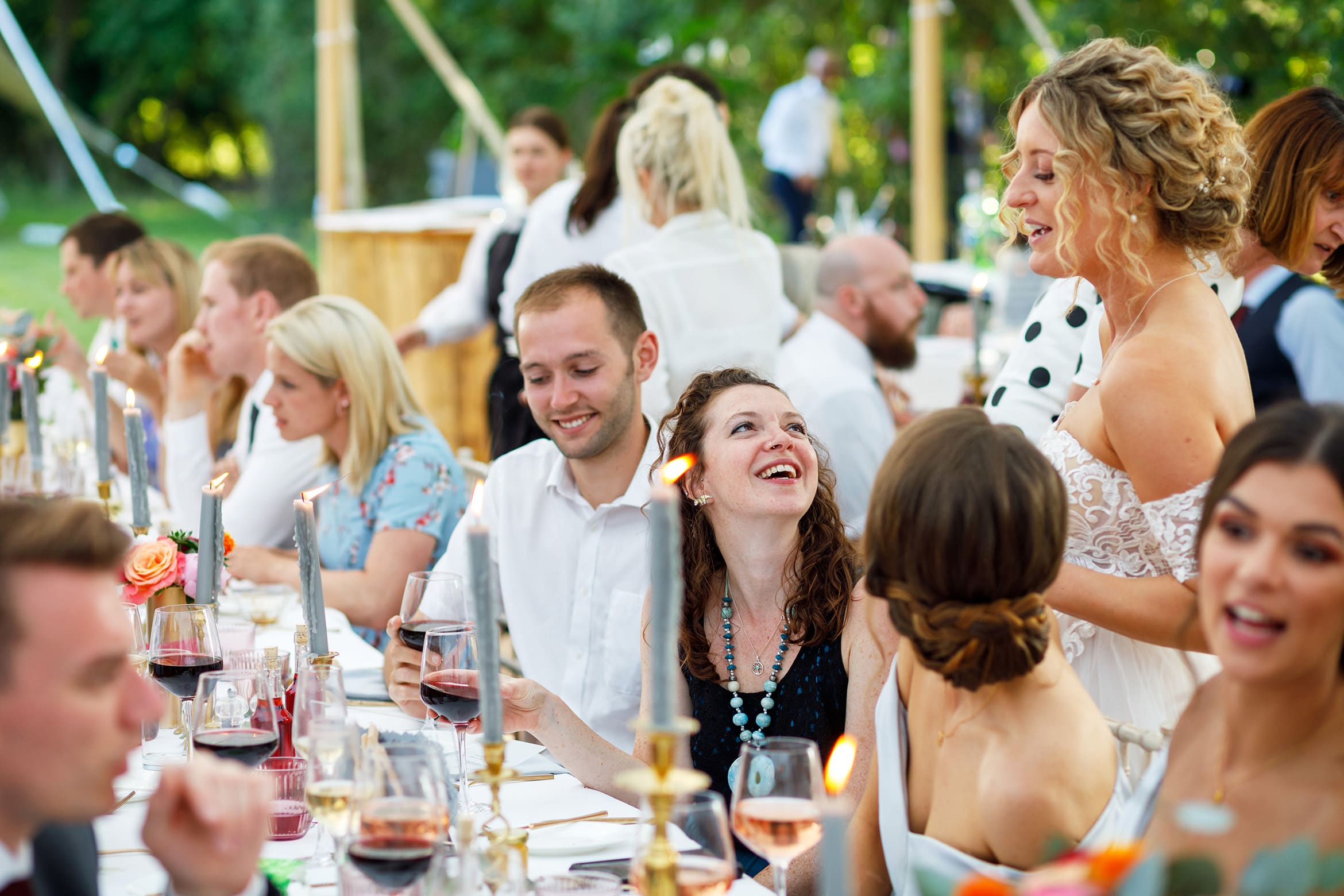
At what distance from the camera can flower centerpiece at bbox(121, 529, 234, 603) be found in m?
2.46

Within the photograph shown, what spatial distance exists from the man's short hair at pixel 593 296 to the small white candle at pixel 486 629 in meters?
1.68

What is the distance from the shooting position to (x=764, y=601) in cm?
244

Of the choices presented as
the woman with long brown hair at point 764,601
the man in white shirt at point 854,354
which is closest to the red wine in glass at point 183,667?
the woman with long brown hair at point 764,601

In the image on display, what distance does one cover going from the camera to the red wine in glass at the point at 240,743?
1786 mm

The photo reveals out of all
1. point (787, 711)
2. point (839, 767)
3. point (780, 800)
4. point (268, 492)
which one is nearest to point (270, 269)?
point (268, 492)

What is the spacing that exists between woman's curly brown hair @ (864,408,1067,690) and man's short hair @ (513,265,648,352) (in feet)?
4.79

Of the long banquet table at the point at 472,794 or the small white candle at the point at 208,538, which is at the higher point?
the small white candle at the point at 208,538

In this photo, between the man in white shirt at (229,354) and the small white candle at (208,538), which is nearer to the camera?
the small white candle at (208,538)

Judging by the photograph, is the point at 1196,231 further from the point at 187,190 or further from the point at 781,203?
the point at 187,190

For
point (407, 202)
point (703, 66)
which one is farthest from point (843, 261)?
point (407, 202)

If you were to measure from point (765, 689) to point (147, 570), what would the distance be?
1.11m

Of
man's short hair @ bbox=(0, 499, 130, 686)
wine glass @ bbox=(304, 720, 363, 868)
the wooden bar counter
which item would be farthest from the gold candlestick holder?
the wooden bar counter

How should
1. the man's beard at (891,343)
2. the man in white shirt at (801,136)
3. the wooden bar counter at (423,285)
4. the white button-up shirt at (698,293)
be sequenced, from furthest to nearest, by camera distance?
the man in white shirt at (801,136) < the wooden bar counter at (423,285) < the man's beard at (891,343) < the white button-up shirt at (698,293)

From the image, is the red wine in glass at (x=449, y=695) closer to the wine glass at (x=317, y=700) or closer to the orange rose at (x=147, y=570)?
the wine glass at (x=317, y=700)
